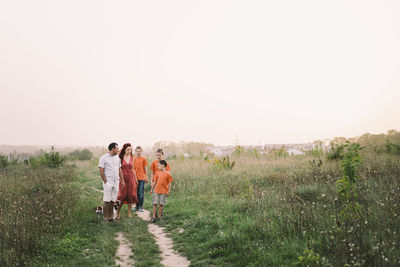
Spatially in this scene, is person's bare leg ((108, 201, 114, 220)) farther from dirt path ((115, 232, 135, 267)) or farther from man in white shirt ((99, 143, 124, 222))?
dirt path ((115, 232, 135, 267))

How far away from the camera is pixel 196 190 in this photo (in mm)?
12289

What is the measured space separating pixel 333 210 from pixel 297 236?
5.11 ft

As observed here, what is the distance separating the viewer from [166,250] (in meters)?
6.45

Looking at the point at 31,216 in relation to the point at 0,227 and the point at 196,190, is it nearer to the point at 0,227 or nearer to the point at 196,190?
the point at 0,227

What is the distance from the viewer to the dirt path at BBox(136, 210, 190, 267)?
5.69 metres

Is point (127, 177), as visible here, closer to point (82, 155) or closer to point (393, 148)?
point (393, 148)

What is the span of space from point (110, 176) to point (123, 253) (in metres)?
2.64

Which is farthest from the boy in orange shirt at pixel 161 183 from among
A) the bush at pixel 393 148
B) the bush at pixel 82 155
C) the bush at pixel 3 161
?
the bush at pixel 82 155

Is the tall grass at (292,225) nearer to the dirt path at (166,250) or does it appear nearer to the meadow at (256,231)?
the meadow at (256,231)

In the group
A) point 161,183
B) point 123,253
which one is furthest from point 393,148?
point 123,253

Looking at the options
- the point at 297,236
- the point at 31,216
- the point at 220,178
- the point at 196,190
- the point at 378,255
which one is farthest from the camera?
the point at 220,178

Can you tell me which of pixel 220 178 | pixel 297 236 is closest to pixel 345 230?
pixel 297 236

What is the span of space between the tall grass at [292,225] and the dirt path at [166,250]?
24 cm

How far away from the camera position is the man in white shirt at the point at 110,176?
803 cm
